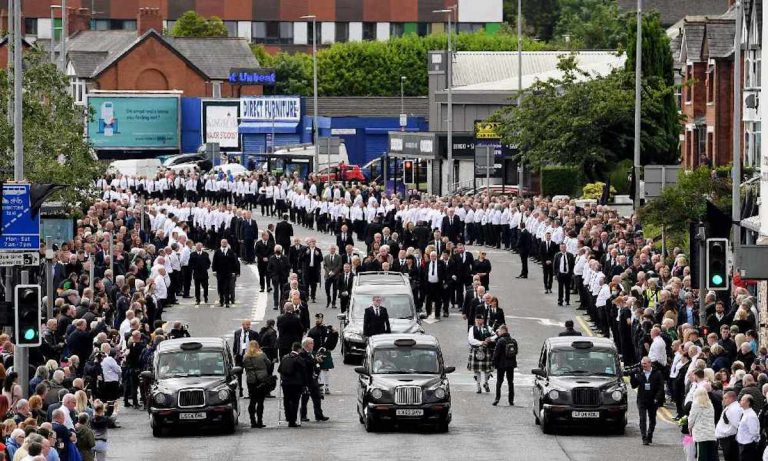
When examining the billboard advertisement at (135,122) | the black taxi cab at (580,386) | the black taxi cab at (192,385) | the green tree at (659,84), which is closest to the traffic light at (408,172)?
the green tree at (659,84)

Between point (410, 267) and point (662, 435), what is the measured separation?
14.6m

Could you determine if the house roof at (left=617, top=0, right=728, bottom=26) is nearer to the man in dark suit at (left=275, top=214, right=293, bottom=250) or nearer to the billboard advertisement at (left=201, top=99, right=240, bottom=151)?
the billboard advertisement at (left=201, top=99, right=240, bottom=151)

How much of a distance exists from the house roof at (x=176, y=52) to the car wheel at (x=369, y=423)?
9129 cm

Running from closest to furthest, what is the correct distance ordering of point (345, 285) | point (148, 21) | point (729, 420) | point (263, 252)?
point (729, 420) < point (345, 285) < point (263, 252) < point (148, 21)

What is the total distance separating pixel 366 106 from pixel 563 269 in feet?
235

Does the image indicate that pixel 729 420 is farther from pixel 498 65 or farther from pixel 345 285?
pixel 498 65

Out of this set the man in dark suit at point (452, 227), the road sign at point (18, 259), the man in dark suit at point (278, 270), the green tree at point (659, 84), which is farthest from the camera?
the green tree at point (659, 84)

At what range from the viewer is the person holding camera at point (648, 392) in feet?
94.6

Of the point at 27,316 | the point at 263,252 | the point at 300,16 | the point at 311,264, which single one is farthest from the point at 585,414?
the point at 300,16

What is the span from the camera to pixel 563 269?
151 ft

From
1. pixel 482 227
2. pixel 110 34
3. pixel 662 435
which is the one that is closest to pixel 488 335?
pixel 662 435

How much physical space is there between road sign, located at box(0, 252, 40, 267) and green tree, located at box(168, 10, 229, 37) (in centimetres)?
→ 11331

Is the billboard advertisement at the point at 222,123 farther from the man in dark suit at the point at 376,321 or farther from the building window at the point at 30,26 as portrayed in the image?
the man in dark suit at the point at 376,321

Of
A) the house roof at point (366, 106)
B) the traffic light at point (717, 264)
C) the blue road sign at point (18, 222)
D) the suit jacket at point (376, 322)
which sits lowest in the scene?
the suit jacket at point (376, 322)
